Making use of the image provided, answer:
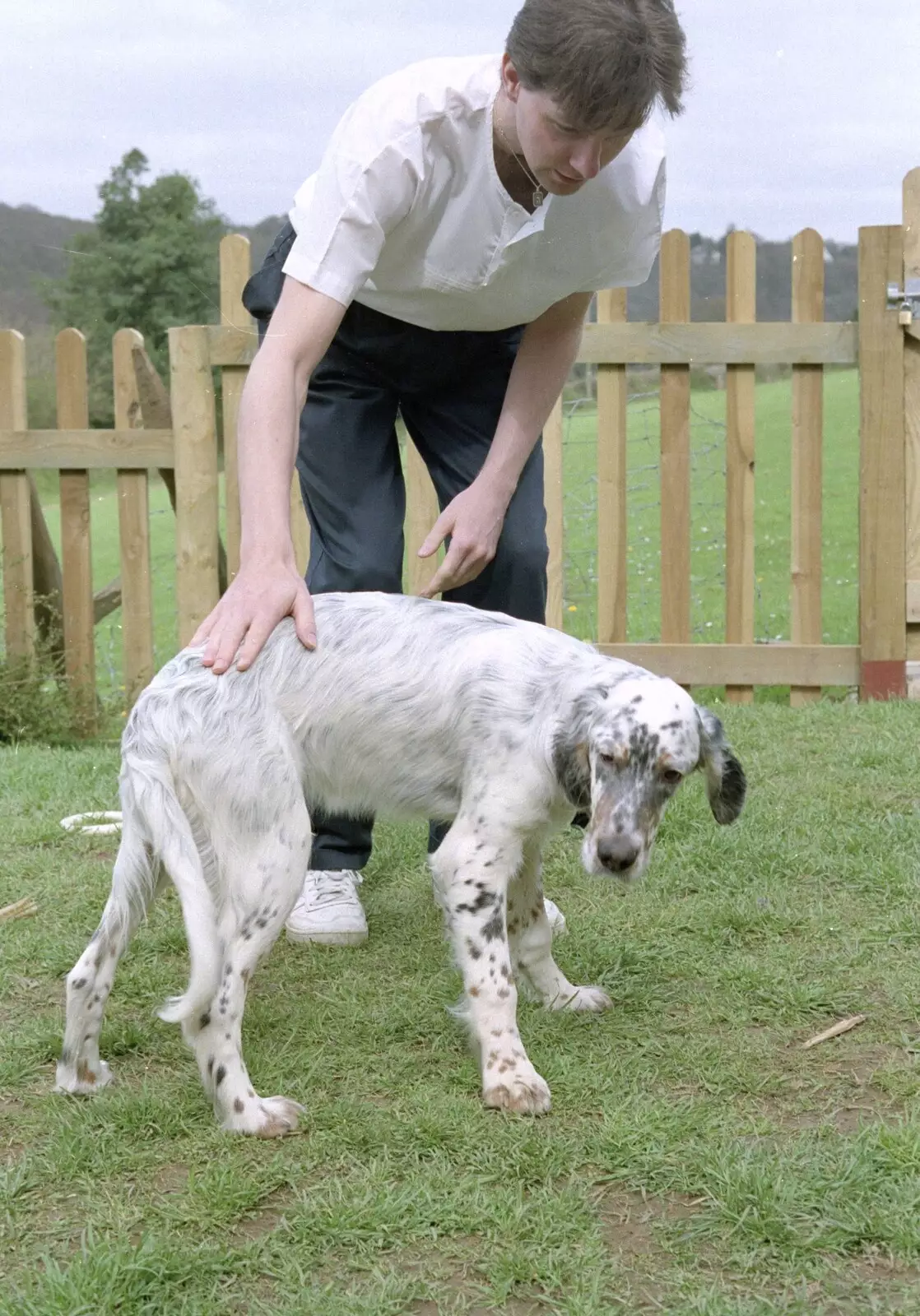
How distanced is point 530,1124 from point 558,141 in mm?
1821

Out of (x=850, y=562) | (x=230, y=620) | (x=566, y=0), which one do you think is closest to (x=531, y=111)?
(x=566, y=0)

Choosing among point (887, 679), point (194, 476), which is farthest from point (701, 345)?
point (194, 476)

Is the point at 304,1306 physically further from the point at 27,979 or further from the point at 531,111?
the point at 531,111

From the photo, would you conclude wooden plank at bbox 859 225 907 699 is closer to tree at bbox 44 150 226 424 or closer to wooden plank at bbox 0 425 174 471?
tree at bbox 44 150 226 424

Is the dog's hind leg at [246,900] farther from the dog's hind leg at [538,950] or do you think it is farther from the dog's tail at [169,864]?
the dog's hind leg at [538,950]

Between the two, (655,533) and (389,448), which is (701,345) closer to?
(389,448)

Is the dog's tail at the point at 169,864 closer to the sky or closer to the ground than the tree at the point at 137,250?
closer to the ground

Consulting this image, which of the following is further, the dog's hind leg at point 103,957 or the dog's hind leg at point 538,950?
the dog's hind leg at point 538,950

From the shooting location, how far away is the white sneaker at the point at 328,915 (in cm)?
348

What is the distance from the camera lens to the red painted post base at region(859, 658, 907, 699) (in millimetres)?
6035

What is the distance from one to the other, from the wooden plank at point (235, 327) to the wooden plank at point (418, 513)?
49cm

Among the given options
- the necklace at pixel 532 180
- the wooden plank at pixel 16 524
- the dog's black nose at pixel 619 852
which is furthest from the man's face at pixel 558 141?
the wooden plank at pixel 16 524

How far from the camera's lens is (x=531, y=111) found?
2451 mm

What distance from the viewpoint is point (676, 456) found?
19.8 feet
